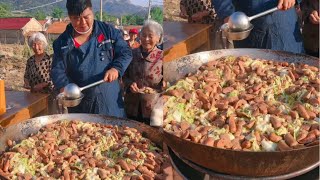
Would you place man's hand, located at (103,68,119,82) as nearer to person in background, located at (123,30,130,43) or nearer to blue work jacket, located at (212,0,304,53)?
person in background, located at (123,30,130,43)

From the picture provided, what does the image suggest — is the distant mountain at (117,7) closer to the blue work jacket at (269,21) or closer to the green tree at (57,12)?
the green tree at (57,12)

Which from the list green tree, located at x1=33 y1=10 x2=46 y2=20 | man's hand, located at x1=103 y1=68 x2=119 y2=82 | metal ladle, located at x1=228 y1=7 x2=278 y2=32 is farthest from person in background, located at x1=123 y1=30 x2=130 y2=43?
metal ladle, located at x1=228 y1=7 x2=278 y2=32

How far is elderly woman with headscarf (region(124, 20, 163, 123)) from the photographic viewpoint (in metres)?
1.52

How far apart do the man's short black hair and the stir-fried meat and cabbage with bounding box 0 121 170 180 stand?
1.21ft

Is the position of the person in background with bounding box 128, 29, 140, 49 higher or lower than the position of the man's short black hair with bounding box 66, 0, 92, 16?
lower

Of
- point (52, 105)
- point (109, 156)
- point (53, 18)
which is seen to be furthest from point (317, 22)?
point (52, 105)

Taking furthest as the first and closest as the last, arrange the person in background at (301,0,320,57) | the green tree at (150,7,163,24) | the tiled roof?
the tiled roof < the green tree at (150,7,163,24) < the person in background at (301,0,320,57)

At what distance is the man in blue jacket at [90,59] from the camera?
150 cm

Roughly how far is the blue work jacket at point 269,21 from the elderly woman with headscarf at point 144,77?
437 millimetres

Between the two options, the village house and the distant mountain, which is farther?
the village house

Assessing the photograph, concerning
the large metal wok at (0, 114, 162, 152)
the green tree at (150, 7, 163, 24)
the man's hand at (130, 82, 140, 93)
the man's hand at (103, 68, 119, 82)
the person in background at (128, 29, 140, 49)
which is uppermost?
the green tree at (150, 7, 163, 24)

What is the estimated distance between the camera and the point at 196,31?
3.60ft

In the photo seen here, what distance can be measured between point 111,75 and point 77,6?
0.25m

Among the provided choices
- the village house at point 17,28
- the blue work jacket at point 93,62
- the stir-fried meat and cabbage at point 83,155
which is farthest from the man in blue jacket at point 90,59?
the village house at point 17,28
